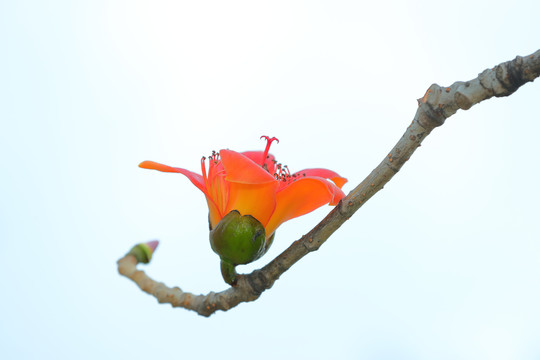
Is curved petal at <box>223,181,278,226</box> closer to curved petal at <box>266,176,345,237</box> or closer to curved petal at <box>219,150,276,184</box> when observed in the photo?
curved petal at <box>266,176,345,237</box>

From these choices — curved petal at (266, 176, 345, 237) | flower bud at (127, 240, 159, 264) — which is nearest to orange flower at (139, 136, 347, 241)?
curved petal at (266, 176, 345, 237)

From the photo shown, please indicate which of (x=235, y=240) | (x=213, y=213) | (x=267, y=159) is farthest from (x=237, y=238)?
(x=267, y=159)

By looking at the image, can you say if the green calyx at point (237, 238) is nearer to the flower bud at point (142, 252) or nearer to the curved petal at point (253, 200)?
the curved petal at point (253, 200)

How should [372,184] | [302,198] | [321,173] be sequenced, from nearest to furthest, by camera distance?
[372,184], [302,198], [321,173]

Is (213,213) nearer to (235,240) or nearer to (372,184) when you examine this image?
(235,240)

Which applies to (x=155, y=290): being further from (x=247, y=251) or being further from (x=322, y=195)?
(x=322, y=195)

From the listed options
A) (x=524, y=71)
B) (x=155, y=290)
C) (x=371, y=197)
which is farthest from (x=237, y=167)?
(x=524, y=71)
